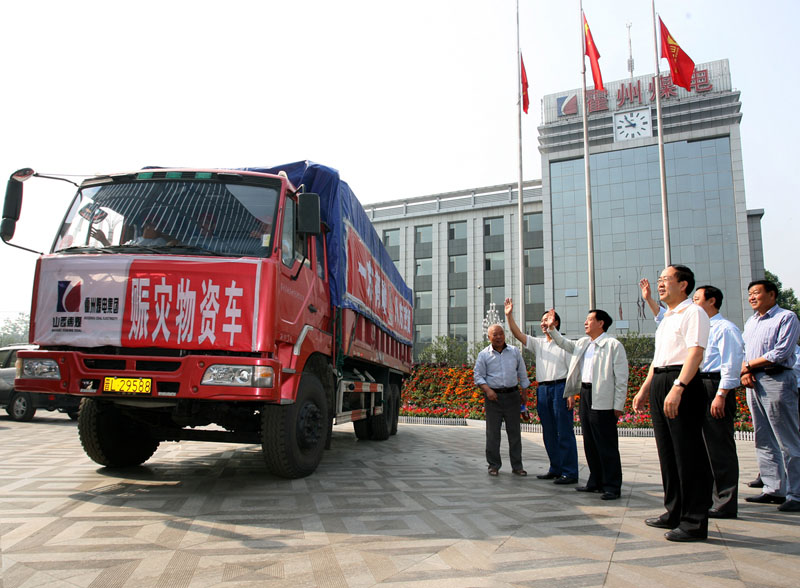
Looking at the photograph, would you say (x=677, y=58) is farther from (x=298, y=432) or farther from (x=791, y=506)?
(x=298, y=432)

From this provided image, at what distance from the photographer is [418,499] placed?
4949 mm

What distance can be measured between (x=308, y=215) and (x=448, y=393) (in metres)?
12.5

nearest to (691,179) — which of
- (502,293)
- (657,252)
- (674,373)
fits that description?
(657,252)

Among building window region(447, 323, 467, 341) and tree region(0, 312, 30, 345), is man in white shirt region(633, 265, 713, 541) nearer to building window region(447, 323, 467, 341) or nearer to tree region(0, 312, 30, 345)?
building window region(447, 323, 467, 341)

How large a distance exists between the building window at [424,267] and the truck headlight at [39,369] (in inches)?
2024

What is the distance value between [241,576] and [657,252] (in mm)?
46590

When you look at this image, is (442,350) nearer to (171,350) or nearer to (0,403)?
(0,403)

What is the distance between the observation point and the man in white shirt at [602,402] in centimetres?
523

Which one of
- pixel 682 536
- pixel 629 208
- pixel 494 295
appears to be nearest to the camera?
pixel 682 536

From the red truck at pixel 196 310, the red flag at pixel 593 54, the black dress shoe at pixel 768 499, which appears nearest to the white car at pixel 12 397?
the red truck at pixel 196 310

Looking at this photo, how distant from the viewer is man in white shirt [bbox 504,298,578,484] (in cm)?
602

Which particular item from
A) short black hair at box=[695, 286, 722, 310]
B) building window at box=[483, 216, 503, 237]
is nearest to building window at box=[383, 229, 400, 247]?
building window at box=[483, 216, 503, 237]

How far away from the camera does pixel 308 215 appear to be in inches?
201

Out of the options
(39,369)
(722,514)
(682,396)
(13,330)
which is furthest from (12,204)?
(13,330)
